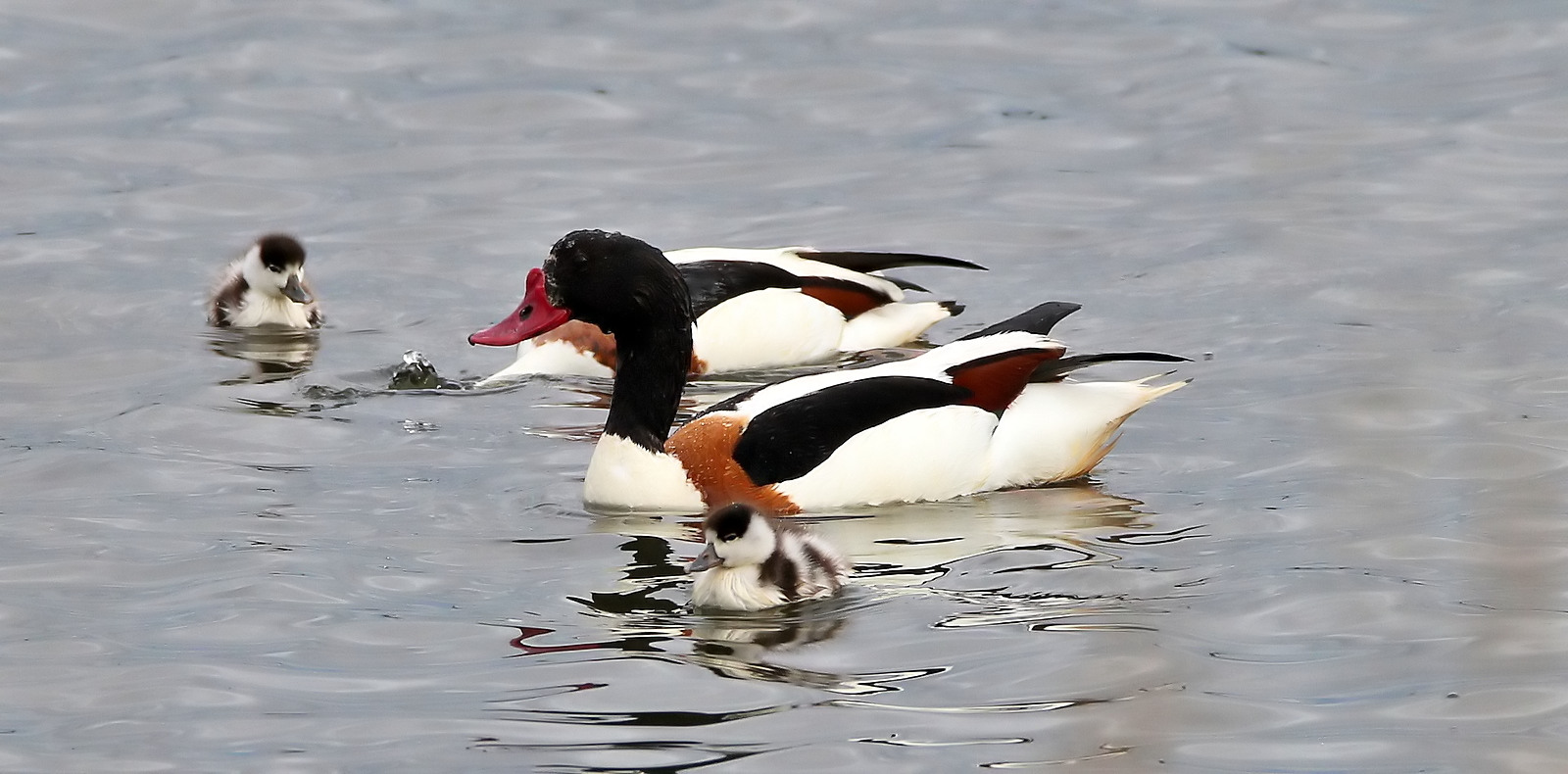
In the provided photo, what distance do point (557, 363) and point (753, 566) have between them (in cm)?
411

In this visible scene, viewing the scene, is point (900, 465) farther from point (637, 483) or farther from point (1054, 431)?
point (637, 483)

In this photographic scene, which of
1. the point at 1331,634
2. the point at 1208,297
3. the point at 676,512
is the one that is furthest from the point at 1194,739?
the point at 1208,297

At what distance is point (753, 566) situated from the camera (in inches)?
279

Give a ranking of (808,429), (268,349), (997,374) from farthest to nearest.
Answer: (268,349)
(997,374)
(808,429)

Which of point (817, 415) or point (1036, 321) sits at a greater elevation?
point (1036, 321)

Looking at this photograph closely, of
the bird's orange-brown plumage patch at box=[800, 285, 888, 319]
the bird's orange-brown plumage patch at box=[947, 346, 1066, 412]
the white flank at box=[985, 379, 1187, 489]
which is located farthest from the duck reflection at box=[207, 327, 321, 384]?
the white flank at box=[985, 379, 1187, 489]

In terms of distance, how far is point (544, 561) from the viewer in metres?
7.77

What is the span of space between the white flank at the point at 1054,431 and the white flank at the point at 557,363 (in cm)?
284

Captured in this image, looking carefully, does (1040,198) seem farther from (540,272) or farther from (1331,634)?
(1331,634)

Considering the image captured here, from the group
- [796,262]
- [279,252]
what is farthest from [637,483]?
[279,252]

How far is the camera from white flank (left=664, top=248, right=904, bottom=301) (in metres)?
11.3

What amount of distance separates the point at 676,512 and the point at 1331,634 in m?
2.72

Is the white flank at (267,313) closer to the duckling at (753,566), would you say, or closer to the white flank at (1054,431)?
the white flank at (1054,431)

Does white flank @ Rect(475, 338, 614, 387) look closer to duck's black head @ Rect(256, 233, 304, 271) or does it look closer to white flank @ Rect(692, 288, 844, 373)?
white flank @ Rect(692, 288, 844, 373)
